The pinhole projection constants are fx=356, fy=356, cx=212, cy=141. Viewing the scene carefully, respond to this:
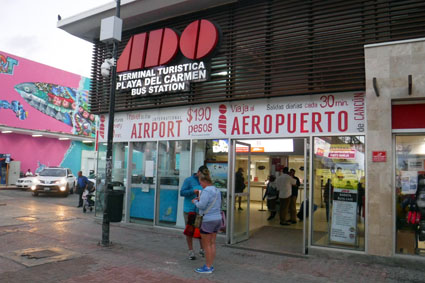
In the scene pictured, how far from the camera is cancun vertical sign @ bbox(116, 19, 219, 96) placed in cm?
974

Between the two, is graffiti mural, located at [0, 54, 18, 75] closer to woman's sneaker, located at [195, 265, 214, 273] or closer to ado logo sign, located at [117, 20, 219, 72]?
ado logo sign, located at [117, 20, 219, 72]

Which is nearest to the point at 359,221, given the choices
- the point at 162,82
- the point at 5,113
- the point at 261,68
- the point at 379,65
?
the point at 379,65

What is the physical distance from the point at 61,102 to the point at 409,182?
29.6m

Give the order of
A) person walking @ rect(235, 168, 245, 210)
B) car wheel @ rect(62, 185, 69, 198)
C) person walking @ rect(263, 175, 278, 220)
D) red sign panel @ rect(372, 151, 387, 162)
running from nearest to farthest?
red sign panel @ rect(372, 151, 387, 162)
person walking @ rect(235, 168, 245, 210)
person walking @ rect(263, 175, 278, 220)
car wheel @ rect(62, 185, 69, 198)

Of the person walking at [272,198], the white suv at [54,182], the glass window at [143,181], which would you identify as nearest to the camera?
the glass window at [143,181]

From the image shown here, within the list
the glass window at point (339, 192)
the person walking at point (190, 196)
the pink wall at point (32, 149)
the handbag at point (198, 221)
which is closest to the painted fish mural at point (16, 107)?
the pink wall at point (32, 149)

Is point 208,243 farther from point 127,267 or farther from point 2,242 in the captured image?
point 2,242

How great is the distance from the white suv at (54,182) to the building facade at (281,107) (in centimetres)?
963

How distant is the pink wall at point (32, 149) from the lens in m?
26.1

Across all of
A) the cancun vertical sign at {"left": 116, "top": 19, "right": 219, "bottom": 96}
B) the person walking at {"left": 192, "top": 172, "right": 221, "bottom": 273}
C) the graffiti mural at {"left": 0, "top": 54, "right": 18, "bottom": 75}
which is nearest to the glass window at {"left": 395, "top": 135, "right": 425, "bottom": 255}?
the person walking at {"left": 192, "top": 172, "right": 221, "bottom": 273}

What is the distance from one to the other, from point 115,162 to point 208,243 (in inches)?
252

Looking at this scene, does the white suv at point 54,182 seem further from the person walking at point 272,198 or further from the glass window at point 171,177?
the person walking at point 272,198

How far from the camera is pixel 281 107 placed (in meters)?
8.70

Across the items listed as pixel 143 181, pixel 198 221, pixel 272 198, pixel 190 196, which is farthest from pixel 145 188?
pixel 272 198
